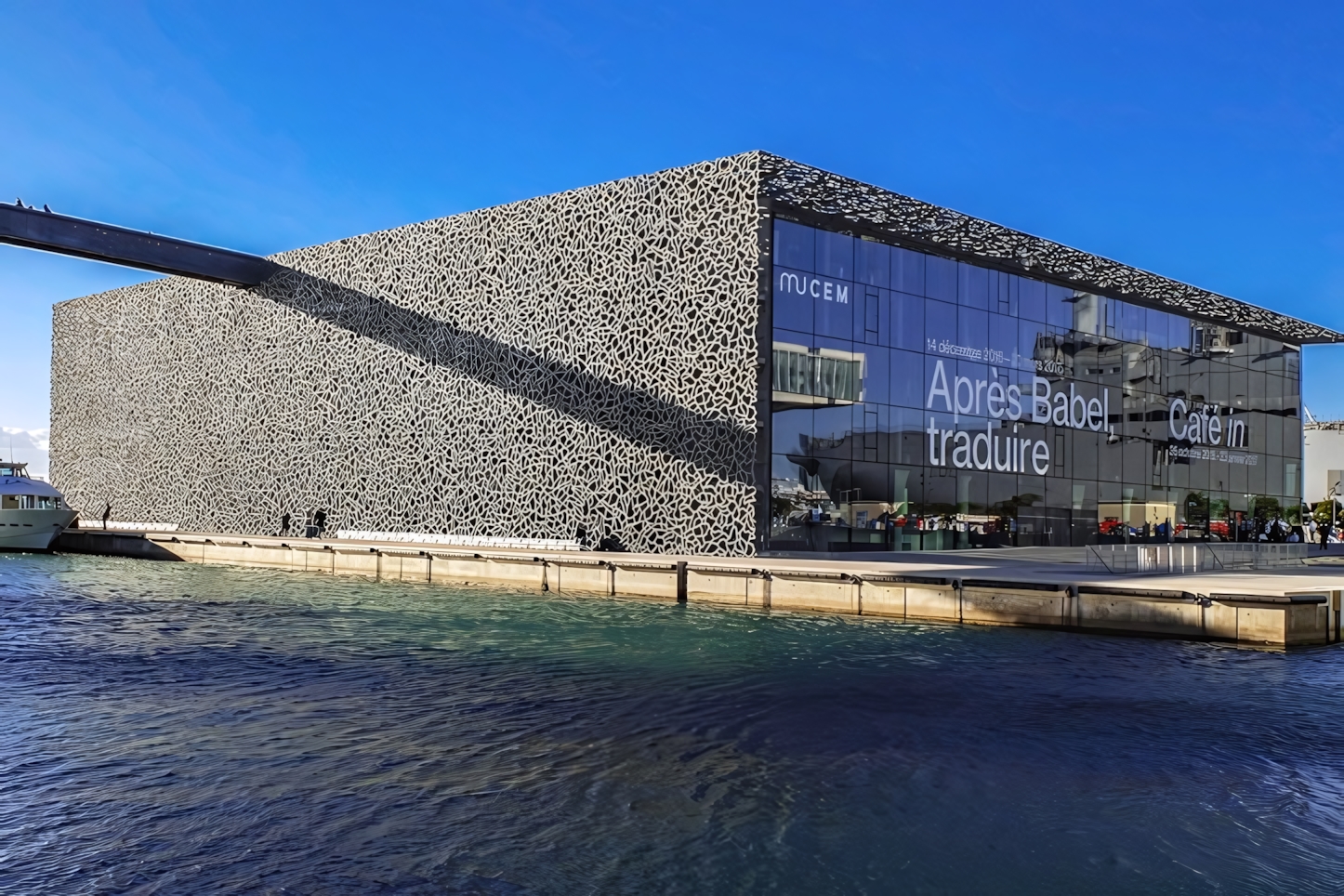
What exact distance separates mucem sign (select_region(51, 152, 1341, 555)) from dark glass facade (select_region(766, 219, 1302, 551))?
0.10m

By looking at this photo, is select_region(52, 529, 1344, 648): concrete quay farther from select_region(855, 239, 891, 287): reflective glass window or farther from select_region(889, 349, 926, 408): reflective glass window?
select_region(855, 239, 891, 287): reflective glass window

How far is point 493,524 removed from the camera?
32.3m

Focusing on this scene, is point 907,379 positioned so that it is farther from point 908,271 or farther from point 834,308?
point 834,308

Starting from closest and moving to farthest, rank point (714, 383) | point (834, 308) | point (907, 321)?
point (714, 383), point (834, 308), point (907, 321)

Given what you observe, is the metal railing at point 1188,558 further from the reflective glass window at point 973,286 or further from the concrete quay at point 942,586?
the reflective glass window at point 973,286

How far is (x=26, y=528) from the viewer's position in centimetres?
3709

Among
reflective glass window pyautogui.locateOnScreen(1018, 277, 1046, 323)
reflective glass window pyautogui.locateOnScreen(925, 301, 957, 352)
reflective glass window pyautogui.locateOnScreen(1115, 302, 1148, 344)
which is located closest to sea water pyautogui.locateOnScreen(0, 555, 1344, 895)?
reflective glass window pyautogui.locateOnScreen(925, 301, 957, 352)

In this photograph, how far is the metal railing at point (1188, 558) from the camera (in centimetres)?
2175

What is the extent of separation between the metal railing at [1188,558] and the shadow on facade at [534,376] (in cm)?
850

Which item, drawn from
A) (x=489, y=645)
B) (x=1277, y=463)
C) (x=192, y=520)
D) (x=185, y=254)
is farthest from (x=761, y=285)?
(x=1277, y=463)

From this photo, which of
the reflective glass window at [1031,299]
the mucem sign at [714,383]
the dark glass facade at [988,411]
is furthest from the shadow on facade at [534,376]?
the reflective glass window at [1031,299]

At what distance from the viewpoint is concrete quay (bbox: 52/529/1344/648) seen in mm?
15766

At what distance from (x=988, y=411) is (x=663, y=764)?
2715 cm

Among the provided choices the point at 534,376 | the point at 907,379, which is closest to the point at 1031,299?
the point at 907,379
